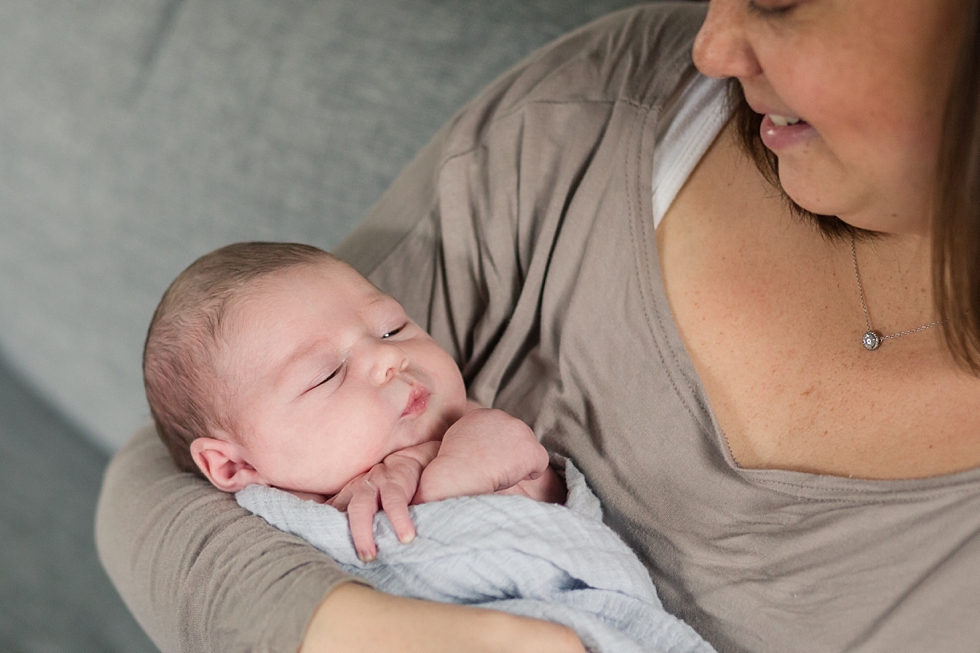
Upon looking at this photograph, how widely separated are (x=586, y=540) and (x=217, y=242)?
103 cm

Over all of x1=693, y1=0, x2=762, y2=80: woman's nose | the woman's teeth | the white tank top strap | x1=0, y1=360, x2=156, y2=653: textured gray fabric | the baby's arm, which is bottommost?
x1=0, y1=360, x2=156, y2=653: textured gray fabric

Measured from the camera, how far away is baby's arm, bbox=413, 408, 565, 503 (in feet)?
3.00

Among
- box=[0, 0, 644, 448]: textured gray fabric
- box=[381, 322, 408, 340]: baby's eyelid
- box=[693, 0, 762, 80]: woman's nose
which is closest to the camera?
box=[693, 0, 762, 80]: woman's nose

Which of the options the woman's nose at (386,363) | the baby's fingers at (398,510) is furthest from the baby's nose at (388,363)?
the baby's fingers at (398,510)

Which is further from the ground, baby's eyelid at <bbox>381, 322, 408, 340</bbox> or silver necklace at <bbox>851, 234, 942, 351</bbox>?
silver necklace at <bbox>851, 234, 942, 351</bbox>

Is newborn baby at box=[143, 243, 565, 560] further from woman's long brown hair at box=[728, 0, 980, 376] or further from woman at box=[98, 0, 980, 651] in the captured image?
woman's long brown hair at box=[728, 0, 980, 376]

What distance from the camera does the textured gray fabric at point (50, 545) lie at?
154cm

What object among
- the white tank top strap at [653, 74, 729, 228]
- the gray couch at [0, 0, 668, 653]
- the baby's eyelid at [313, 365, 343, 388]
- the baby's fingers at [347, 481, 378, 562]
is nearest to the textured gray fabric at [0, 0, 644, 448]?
the gray couch at [0, 0, 668, 653]

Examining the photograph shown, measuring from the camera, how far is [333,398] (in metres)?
0.99

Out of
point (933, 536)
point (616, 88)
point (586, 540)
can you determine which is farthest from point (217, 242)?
point (933, 536)

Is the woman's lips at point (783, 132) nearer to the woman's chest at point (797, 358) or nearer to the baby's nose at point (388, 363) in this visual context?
the woman's chest at point (797, 358)

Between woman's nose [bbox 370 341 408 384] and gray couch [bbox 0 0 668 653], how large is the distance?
22.9 inches

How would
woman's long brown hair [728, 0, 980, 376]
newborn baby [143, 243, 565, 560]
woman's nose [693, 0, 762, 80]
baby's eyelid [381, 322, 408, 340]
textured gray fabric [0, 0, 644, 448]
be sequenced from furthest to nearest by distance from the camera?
textured gray fabric [0, 0, 644, 448]
baby's eyelid [381, 322, 408, 340]
newborn baby [143, 243, 565, 560]
woman's nose [693, 0, 762, 80]
woman's long brown hair [728, 0, 980, 376]

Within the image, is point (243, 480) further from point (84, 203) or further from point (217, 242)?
point (84, 203)
